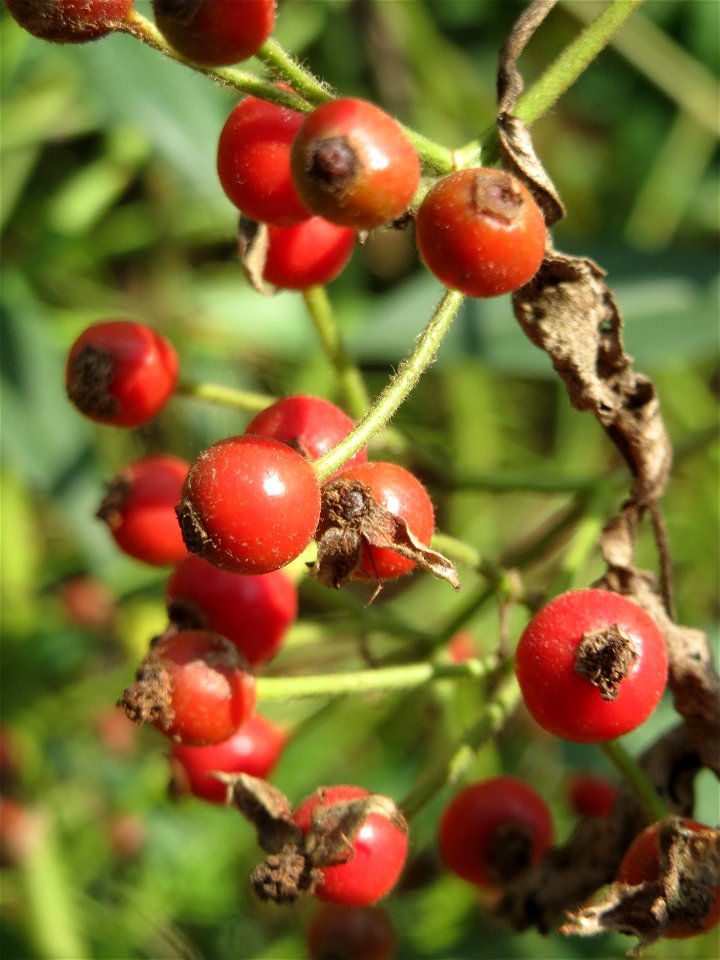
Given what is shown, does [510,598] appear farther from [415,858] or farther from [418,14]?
[418,14]

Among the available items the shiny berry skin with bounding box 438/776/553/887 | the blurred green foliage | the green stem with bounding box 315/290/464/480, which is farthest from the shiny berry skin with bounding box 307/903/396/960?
the green stem with bounding box 315/290/464/480

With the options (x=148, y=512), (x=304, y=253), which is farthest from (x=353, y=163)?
(x=148, y=512)

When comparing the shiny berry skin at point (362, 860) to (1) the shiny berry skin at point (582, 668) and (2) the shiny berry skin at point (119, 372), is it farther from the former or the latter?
(2) the shiny berry skin at point (119, 372)

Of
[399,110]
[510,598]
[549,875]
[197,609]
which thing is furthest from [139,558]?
[399,110]

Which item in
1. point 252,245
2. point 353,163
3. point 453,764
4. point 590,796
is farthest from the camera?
point 590,796

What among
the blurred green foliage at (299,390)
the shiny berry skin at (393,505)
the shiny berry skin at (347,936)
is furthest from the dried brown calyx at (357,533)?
the shiny berry skin at (347,936)

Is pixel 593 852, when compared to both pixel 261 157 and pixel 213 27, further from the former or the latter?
pixel 213 27
